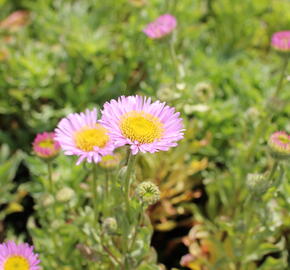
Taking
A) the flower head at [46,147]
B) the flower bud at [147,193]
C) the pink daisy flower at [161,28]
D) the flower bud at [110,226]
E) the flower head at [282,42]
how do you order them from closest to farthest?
the flower bud at [147,193], the flower bud at [110,226], the flower head at [46,147], the flower head at [282,42], the pink daisy flower at [161,28]

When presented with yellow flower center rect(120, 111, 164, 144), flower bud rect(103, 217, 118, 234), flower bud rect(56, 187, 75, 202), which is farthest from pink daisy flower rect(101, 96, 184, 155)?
flower bud rect(56, 187, 75, 202)

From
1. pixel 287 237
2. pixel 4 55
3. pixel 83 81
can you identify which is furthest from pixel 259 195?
pixel 4 55

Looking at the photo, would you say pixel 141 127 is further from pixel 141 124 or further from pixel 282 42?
pixel 282 42

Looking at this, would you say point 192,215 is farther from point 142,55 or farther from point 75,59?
point 75,59

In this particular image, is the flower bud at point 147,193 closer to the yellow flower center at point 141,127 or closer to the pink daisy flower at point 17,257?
the yellow flower center at point 141,127

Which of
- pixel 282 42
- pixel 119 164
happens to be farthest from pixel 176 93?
pixel 119 164

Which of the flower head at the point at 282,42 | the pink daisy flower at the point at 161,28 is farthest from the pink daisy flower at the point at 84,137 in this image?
the flower head at the point at 282,42
